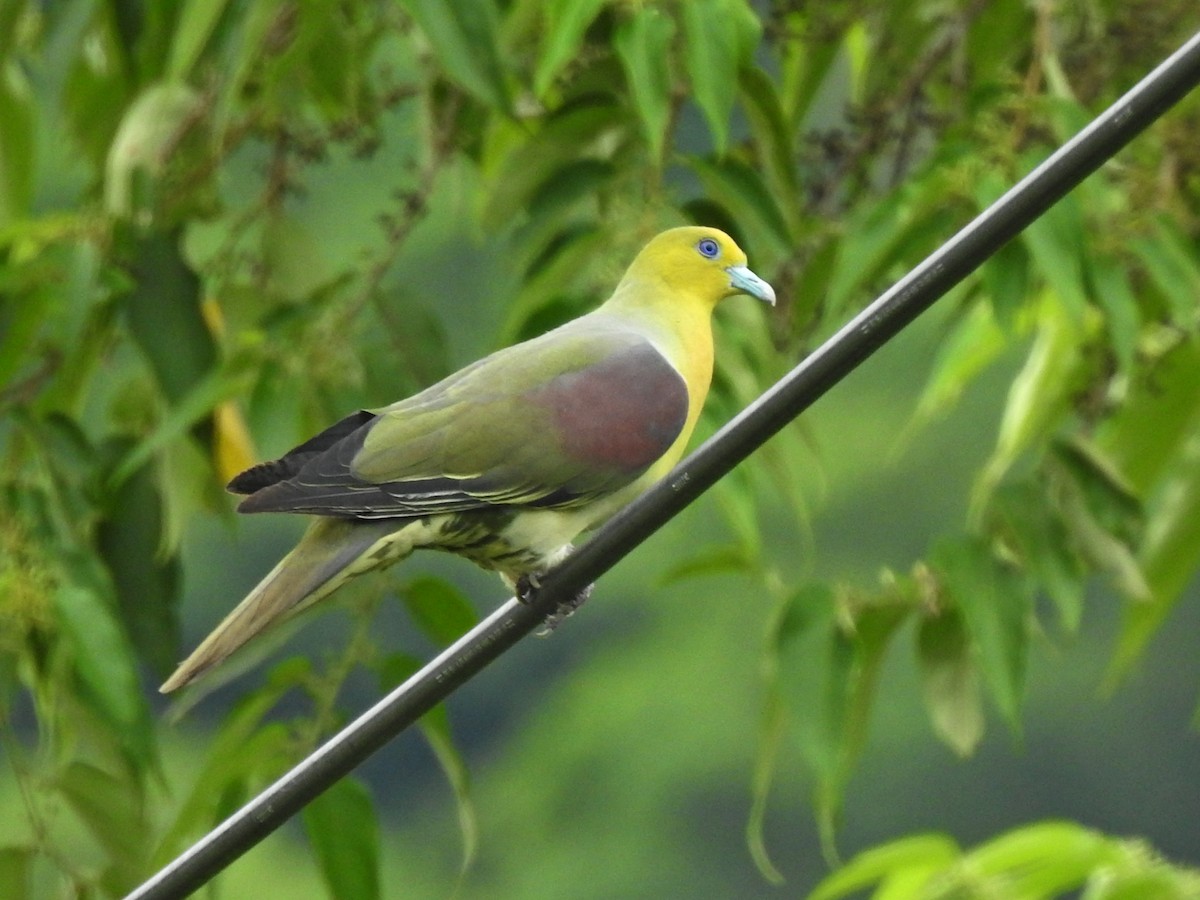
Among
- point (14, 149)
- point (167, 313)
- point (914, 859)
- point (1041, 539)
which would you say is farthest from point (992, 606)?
point (14, 149)

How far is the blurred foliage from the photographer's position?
6.72ft

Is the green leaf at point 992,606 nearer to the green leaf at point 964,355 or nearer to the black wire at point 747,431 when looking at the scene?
the green leaf at point 964,355

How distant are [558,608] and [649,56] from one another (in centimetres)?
55

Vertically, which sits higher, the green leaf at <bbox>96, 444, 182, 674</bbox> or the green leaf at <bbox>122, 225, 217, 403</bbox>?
the green leaf at <bbox>122, 225, 217, 403</bbox>

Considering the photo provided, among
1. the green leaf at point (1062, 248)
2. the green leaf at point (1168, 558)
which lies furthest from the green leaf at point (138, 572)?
the green leaf at point (1168, 558)

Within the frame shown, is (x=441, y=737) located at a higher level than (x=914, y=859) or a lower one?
higher

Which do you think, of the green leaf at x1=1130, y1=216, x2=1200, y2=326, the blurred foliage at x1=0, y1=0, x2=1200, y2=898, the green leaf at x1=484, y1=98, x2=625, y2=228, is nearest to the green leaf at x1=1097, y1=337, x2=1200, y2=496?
the blurred foliage at x1=0, y1=0, x2=1200, y2=898

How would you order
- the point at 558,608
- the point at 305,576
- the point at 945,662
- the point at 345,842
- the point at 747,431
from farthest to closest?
the point at 945,662, the point at 345,842, the point at 558,608, the point at 305,576, the point at 747,431

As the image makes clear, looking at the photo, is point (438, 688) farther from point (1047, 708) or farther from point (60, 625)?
point (1047, 708)

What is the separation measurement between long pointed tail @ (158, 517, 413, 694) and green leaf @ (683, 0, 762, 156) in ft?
1.64

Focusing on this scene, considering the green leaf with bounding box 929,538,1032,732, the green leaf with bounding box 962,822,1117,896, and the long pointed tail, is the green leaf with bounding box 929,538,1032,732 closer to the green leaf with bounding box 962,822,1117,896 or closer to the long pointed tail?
the green leaf with bounding box 962,822,1117,896

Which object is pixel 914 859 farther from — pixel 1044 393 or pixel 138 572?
pixel 138 572

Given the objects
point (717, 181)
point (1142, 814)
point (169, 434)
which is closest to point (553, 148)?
point (717, 181)

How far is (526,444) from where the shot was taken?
5.87 feet
